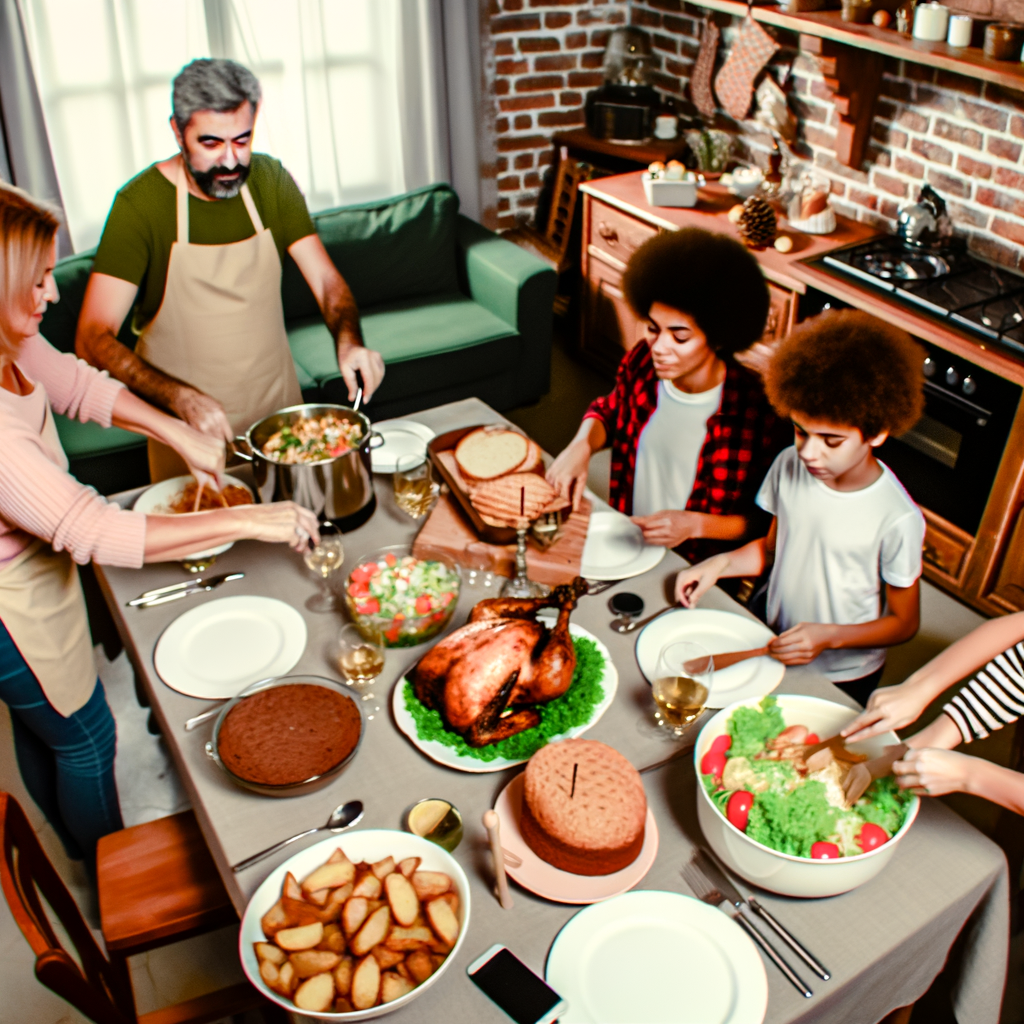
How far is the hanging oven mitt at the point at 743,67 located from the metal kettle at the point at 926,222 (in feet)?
3.10

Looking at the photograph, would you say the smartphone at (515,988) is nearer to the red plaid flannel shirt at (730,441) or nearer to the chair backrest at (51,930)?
the chair backrest at (51,930)

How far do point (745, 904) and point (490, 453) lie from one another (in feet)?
3.62

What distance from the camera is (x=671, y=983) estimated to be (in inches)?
45.1

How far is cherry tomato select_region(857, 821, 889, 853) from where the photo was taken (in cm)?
122

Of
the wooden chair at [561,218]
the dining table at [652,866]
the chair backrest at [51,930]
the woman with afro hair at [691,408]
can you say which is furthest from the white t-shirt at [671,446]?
the wooden chair at [561,218]

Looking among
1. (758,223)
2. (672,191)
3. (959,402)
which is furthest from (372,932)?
(672,191)

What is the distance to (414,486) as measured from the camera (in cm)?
200

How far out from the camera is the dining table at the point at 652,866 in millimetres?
1183

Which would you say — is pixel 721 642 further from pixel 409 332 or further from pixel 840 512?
pixel 409 332

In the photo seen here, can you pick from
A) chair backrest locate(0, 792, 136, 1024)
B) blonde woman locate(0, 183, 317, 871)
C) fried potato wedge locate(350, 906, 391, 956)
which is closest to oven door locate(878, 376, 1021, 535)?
blonde woman locate(0, 183, 317, 871)

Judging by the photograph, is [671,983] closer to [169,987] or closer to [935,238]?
[169,987]

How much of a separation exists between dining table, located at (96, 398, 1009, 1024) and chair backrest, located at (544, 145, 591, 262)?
3.14 metres

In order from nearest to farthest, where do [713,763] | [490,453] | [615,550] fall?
[713,763] < [615,550] < [490,453]

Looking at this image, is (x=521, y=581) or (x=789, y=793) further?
(x=521, y=581)
